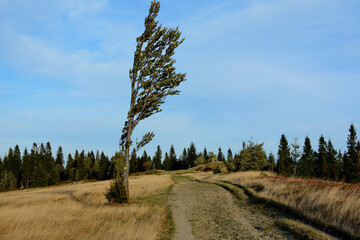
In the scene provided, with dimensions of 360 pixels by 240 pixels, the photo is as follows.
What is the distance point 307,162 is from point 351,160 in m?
13.2

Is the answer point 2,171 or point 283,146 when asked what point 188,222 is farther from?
point 2,171

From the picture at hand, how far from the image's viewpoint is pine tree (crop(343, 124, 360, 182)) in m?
64.9

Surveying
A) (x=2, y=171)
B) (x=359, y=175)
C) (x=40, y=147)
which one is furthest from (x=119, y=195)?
(x=40, y=147)

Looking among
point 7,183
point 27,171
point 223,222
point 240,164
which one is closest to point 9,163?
point 27,171

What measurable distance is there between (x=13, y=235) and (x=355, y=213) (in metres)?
11.0

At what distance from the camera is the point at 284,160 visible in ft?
262

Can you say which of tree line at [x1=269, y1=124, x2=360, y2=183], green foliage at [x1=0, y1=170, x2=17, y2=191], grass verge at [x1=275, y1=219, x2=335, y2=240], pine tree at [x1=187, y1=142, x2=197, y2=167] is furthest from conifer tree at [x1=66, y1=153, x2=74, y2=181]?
grass verge at [x1=275, y1=219, x2=335, y2=240]

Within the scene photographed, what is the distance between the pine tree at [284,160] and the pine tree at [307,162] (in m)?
3.22

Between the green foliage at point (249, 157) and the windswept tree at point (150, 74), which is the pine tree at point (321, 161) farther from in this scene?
the windswept tree at point (150, 74)

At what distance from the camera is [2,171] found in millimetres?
98438

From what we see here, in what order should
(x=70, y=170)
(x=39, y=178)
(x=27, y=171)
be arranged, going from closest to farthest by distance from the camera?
(x=39, y=178), (x=27, y=171), (x=70, y=170)

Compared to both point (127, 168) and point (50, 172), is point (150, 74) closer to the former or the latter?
point (127, 168)

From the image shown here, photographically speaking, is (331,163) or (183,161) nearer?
(331,163)

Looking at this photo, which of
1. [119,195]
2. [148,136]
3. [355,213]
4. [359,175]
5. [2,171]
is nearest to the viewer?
[355,213]
